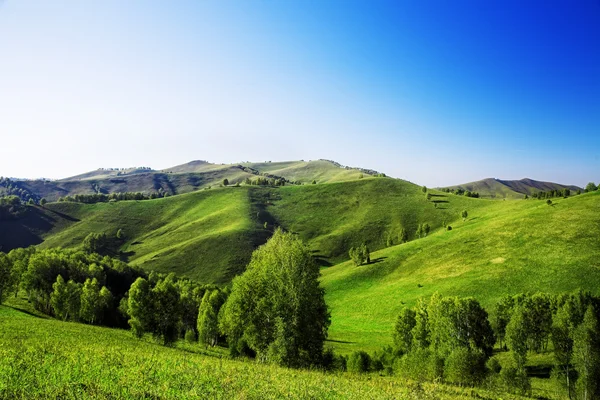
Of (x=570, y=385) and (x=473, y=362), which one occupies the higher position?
(x=473, y=362)

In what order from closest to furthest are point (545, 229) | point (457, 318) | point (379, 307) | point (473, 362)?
point (473, 362), point (457, 318), point (379, 307), point (545, 229)

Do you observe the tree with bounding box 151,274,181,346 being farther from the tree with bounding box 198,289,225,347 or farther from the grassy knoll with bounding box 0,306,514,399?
the grassy knoll with bounding box 0,306,514,399

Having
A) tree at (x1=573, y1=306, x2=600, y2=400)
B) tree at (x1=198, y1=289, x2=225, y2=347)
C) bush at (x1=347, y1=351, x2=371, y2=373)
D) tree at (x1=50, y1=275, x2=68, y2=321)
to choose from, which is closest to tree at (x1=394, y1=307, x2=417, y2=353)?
bush at (x1=347, y1=351, x2=371, y2=373)

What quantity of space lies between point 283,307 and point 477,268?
333 feet

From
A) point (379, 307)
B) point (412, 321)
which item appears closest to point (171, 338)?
point (412, 321)

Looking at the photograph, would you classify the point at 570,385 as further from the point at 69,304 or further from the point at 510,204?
the point at 510,204

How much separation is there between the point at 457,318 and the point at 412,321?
1365 cm

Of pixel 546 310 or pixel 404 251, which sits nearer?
pixel 546 310

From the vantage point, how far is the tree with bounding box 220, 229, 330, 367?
33625 mm

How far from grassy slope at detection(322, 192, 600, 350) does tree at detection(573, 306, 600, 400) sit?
38397 millimetres

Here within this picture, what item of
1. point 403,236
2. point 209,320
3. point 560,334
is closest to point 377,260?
point 403,236

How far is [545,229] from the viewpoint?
121 meters

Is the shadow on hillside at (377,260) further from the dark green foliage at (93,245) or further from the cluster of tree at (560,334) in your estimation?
the dark green foliage at (93,245)

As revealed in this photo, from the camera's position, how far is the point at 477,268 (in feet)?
375
